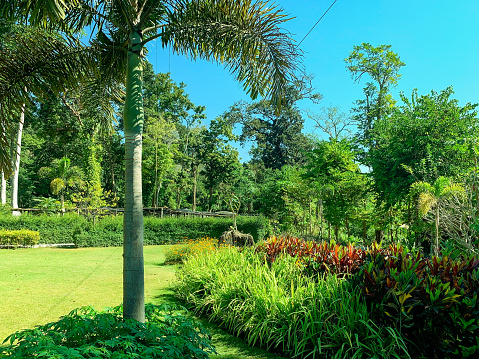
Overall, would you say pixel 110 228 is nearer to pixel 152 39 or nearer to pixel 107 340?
pixel 152 39

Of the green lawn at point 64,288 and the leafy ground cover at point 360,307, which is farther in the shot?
the green lawn at point 64,288

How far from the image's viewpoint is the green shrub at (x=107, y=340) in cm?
241

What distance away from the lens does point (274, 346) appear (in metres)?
4.52

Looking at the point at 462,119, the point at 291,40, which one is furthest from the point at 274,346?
the point at 462,119

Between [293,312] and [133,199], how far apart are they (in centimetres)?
251

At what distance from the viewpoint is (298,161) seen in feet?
128

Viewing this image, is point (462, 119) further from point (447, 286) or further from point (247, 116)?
point (247, 116)

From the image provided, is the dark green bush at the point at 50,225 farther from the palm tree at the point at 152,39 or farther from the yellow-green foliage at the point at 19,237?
the palm tree at the point at 152,39

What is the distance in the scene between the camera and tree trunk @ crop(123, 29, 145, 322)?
346 cm

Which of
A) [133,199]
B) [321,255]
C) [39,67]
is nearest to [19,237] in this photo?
[39,67]

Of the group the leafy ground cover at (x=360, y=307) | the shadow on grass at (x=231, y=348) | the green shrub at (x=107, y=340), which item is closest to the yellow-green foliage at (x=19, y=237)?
the leafy ground cover at (x=360, y=307)

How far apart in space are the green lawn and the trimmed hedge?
4.27m

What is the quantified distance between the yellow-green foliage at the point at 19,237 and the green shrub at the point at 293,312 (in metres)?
13.6

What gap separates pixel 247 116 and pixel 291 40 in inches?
1365
